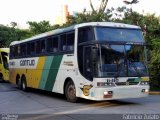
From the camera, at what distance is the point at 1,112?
13531 millimetres

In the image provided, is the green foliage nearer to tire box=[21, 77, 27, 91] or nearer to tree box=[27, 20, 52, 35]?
tree box=[27, 20, 52, 35]

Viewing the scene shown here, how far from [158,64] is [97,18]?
10.0m

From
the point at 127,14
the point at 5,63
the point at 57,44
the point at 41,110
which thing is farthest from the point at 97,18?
the point at 41,110

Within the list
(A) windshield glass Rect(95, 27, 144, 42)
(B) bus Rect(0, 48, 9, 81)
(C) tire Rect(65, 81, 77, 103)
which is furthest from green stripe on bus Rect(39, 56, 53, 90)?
(B) bus Rect(0, 48, 9, 81)

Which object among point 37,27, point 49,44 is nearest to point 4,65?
point 37,27

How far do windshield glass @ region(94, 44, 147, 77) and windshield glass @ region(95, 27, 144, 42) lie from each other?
0.33 metres

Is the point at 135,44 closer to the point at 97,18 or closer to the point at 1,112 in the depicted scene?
the point at 1,112

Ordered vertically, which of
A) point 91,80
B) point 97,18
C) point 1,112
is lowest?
point 1,112

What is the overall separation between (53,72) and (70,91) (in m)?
2.23

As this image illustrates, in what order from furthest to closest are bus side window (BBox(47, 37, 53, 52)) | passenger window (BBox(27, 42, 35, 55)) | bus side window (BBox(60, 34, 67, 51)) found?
1. passenger window (BBox(27, 42, 35, 55))
2. bus side window (BBox(47, 37, 53, 52))
3. bus side window (BBox(60, 34, 67, 51))

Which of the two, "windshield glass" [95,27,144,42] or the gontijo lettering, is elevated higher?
"windshield glass" [95,27,144,42]

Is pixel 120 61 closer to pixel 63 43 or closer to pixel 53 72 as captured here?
pixel 63 43

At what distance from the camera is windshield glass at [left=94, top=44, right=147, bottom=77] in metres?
14.3

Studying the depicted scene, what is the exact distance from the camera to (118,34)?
1510cm
